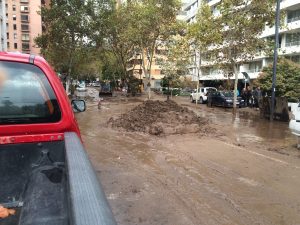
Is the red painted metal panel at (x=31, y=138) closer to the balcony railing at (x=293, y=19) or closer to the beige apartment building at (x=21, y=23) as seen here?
the balcony railing at (x=293, y=19)

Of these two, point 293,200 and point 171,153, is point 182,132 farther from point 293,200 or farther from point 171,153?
point 293,200

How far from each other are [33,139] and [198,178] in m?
4.06

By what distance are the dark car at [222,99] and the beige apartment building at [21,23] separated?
210ft

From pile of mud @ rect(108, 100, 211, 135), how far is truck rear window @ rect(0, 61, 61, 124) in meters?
8.94

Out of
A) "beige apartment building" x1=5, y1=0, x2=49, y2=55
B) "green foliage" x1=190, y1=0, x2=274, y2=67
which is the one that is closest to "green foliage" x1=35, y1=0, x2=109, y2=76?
"green foliage" x1=190, y1=0, x2=274, y2=67

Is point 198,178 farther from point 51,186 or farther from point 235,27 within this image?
point 235,27

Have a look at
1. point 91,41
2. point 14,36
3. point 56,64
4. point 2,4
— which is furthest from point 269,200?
point 14,36

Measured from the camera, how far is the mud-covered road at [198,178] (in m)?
4.92

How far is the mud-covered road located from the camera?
4.92 metres

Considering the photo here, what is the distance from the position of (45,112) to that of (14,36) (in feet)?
300

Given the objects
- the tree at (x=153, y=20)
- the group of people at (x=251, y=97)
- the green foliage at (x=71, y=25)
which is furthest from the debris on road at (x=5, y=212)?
the green foliage at (x=71, y=25)

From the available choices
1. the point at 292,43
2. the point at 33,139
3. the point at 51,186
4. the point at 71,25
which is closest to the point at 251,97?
the point at 292,43

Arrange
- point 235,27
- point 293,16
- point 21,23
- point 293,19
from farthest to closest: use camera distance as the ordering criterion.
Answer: point 21,23 < point 293,16 < point 293,19 < point 235,27

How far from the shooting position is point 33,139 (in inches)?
130
